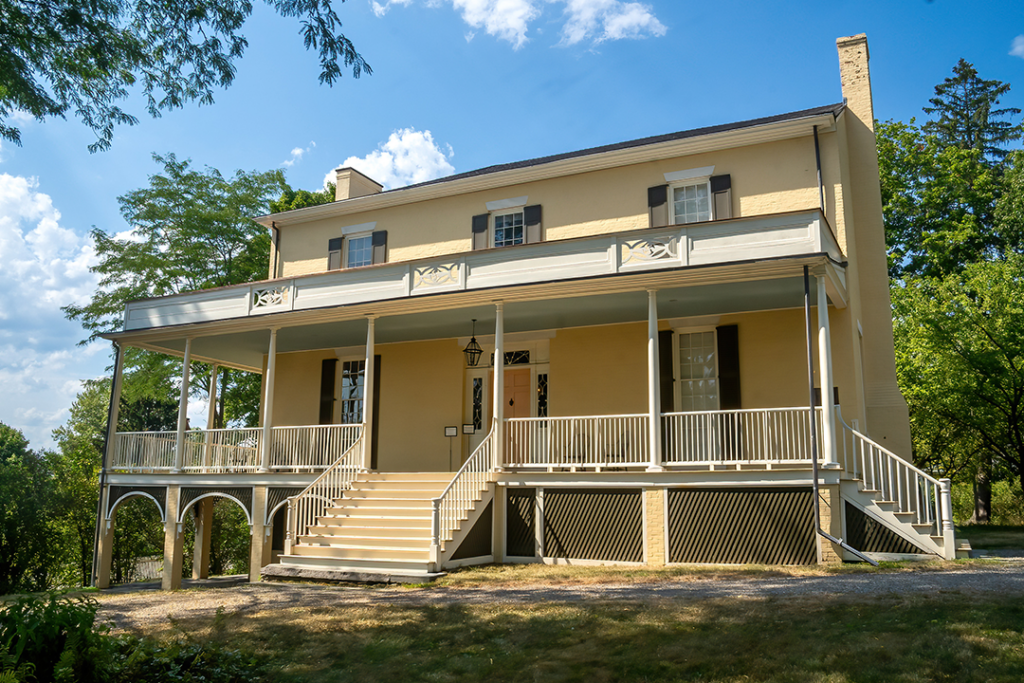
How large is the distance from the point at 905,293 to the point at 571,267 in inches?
615

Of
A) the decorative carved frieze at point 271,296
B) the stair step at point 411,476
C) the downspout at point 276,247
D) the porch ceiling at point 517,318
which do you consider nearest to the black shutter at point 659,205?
Answer: the porch ceiling at point 517,318

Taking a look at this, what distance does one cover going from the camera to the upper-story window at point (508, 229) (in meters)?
17.4

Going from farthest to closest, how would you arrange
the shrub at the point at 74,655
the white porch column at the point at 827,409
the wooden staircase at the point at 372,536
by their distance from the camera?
the wooden staircase at the point at 372,536 < the white porch column at the point at 827,409 < the shrub at the point at 74,655

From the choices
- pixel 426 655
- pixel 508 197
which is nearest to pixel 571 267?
pixel 508 197

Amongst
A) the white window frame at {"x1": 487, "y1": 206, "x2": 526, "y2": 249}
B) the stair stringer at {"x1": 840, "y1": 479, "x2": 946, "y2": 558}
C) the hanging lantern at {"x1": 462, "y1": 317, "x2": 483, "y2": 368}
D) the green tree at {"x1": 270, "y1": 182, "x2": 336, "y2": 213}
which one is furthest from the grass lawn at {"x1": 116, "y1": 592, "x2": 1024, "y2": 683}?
the green tree at {"x1": 270, "y1": 182, "x2": 336, "y2": 213}

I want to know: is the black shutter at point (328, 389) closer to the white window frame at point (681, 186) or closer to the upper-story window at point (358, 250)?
the upper-story window at point (358, 250)

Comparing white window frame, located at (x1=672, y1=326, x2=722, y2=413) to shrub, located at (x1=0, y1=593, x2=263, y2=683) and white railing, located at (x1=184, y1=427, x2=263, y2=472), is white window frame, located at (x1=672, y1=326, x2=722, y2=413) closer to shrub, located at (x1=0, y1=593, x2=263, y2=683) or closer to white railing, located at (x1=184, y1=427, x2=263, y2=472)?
white railing, located at (x1=184, y1=427, x2=263, y2=472)

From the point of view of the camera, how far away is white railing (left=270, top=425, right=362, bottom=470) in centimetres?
1580

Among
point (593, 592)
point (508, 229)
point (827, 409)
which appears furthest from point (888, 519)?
point (508, 229)

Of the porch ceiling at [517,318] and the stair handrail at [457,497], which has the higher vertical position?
the porch ceiling at [517,318]

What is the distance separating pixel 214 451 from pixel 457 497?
6.95 m

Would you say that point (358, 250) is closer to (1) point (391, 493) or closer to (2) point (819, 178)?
(1) point (391, 493)

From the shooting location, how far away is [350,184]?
21156mm

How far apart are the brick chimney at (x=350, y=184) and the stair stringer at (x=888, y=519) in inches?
549
